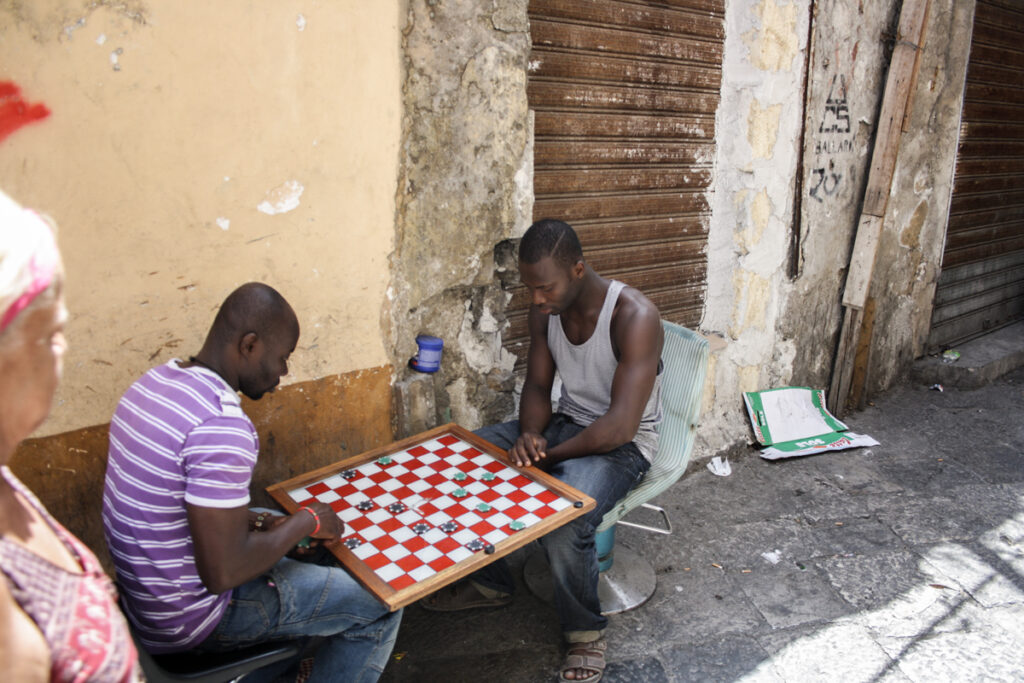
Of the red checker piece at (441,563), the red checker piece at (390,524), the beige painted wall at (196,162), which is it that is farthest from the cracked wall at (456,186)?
the red checker piece at (441,563)

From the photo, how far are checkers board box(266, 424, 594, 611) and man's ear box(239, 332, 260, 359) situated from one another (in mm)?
547

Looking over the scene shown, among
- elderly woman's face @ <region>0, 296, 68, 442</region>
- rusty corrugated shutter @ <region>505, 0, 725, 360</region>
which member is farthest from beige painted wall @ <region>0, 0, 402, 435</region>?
elderly woman's face @ <region>0, 296, 68, 442</region>

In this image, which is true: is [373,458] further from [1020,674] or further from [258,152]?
[1020,674]

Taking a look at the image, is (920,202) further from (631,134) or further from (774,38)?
(631,134)

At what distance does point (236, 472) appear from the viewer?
1640 mm

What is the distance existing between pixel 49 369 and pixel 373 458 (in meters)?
1.49

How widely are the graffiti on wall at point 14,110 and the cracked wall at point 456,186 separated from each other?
1.19 metres

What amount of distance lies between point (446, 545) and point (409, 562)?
0.12 meters

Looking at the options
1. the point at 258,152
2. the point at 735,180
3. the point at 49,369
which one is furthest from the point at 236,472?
the point at 735,180

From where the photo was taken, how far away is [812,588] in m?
3.01

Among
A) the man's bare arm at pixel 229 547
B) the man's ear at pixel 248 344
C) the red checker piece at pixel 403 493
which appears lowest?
the red checker piece at pixel 403 493

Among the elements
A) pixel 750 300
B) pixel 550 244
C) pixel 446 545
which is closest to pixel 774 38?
pixel 750 300

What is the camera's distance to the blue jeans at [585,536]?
8.01 feet

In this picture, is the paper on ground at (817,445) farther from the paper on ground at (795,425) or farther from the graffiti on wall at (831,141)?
the graffiti on wall at (831,141)
